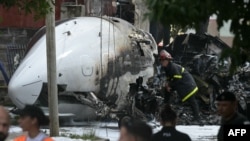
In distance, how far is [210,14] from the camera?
5035 mm

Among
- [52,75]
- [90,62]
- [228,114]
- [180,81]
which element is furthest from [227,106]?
[90,62]

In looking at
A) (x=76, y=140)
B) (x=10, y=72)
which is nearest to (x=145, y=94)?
(x=76, y=140)

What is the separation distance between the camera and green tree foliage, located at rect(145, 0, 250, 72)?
4746 mm

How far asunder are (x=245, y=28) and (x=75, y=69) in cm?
1063

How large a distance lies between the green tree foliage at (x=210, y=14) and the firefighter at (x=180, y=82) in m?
8.69

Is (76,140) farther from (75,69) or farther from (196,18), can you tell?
(196,18)

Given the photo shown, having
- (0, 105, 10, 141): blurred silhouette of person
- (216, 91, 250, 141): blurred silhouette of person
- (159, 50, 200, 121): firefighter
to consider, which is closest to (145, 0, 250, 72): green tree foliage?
(216, 91, 250, 141): blurred silhouette of person

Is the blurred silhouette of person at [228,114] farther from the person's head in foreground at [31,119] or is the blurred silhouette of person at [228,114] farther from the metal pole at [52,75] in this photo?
the metal pole at [52,75]

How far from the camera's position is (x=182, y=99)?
1470 cm

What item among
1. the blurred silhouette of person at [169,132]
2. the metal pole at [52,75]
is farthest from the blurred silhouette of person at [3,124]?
the metal pole at [52,75]

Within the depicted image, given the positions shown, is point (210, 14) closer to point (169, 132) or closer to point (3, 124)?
point (169, 132)

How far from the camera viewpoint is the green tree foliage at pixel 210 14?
4746mm

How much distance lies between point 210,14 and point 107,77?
35.4 feet

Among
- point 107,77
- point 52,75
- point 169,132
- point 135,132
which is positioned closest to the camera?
point 135,132
